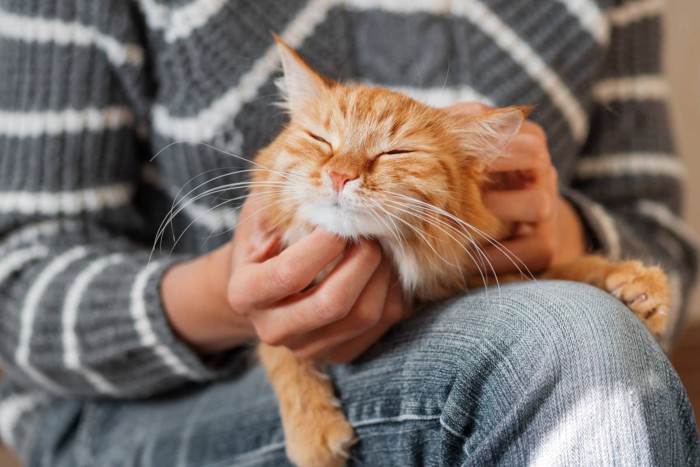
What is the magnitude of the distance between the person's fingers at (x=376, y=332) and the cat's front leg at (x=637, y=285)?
268mm

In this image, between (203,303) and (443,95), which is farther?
(443,95)

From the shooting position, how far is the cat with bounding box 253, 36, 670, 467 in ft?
2.39

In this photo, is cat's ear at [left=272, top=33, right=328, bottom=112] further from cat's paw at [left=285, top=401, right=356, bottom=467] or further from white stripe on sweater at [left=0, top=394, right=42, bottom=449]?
white stripe on sweater at [left=0, top=394, right=42, bottom=449]

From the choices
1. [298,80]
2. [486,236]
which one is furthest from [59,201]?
[486,236]

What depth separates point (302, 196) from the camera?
750 millimetres

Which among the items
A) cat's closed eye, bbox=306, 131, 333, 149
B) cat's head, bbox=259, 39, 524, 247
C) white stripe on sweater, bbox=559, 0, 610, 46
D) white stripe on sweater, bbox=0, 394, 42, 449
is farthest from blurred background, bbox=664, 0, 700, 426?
white stripe on sweater, bbox=0, 394, 42, 449

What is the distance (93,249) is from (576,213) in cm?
84

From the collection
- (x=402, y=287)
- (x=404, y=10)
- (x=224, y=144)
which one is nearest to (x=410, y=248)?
(x=402, y=287)

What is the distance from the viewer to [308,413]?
33.2 inches

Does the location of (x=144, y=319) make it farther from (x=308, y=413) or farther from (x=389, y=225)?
(x=389, y=225)

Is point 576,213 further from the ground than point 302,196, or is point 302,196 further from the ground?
point 302,196

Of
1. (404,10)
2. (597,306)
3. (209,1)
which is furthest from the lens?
(404,10)

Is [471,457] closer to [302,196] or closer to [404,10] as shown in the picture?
[302,196]

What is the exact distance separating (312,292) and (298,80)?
29 cm
